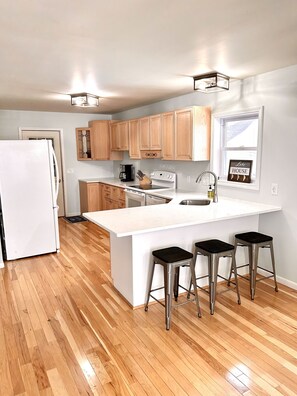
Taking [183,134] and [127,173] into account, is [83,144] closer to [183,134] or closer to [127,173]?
[127,173]

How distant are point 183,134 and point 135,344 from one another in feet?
9.27

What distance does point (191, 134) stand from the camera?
3.95 m

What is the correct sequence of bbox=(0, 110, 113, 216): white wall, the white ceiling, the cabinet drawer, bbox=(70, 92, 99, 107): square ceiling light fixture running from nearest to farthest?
the white ceiling < bbox=(70, 92, 99, 107): square ceiling light fixture < bbox=(0, 110, 113, 216): white wall < the cabinet drawer

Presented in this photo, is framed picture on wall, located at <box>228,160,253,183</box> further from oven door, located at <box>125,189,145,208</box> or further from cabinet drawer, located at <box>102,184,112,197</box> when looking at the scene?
cabinet drawer, located at <box>102,184,112,197</box>

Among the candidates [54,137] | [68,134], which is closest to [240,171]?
[68,134]

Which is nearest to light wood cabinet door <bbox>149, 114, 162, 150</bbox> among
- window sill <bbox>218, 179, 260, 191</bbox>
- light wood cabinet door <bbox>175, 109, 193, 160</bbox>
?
light wood cabinet door <bbox>175, 109, 193, 160</bbox>

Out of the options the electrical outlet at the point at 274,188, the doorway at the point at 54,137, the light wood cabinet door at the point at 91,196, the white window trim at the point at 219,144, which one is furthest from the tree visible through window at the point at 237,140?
the doorway at the point at 54,137

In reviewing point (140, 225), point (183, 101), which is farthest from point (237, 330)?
point (183, 101)

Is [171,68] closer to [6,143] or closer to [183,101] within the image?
[183,101]

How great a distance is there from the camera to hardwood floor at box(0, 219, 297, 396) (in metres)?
1.89

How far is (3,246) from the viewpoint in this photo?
13.7 ft

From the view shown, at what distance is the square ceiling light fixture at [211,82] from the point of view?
10.3 ft

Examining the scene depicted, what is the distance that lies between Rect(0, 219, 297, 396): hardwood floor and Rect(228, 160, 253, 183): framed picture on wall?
1.32m

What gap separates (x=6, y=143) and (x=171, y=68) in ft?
8.14
